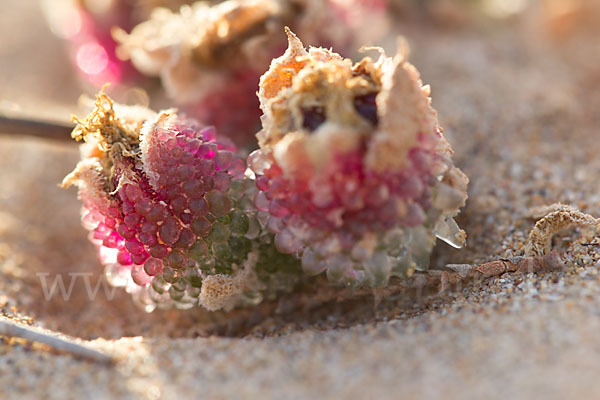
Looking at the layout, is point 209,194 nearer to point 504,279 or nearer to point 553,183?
point 504,279

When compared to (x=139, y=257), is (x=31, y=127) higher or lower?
higher

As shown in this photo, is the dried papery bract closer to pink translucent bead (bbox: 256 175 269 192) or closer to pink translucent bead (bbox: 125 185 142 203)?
pink translucent bead (bbox: 256 175 269 192)

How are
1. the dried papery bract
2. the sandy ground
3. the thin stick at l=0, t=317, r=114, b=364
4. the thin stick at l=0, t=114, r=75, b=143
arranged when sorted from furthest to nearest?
the thin stick at l=0, t=114, r=75, b=143, the dried papery bract, the thin stick at l=0, t=317, r=114, b=364, the sandy ground

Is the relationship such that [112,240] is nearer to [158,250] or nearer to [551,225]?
[158,250]

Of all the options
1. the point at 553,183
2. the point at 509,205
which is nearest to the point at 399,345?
the point at 509,205

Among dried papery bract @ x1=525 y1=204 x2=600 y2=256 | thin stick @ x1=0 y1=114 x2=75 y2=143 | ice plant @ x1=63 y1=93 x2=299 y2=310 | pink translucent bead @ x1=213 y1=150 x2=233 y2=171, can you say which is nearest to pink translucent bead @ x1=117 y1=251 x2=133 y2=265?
ice plant @ x1=63 y1=93 x2=299 y2=310

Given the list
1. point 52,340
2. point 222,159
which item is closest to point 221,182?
point 222,159

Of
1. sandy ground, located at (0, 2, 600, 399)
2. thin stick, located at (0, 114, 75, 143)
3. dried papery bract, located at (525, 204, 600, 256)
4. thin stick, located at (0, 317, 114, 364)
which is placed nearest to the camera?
sandy ground, located at (0, 2, 600, 399)
